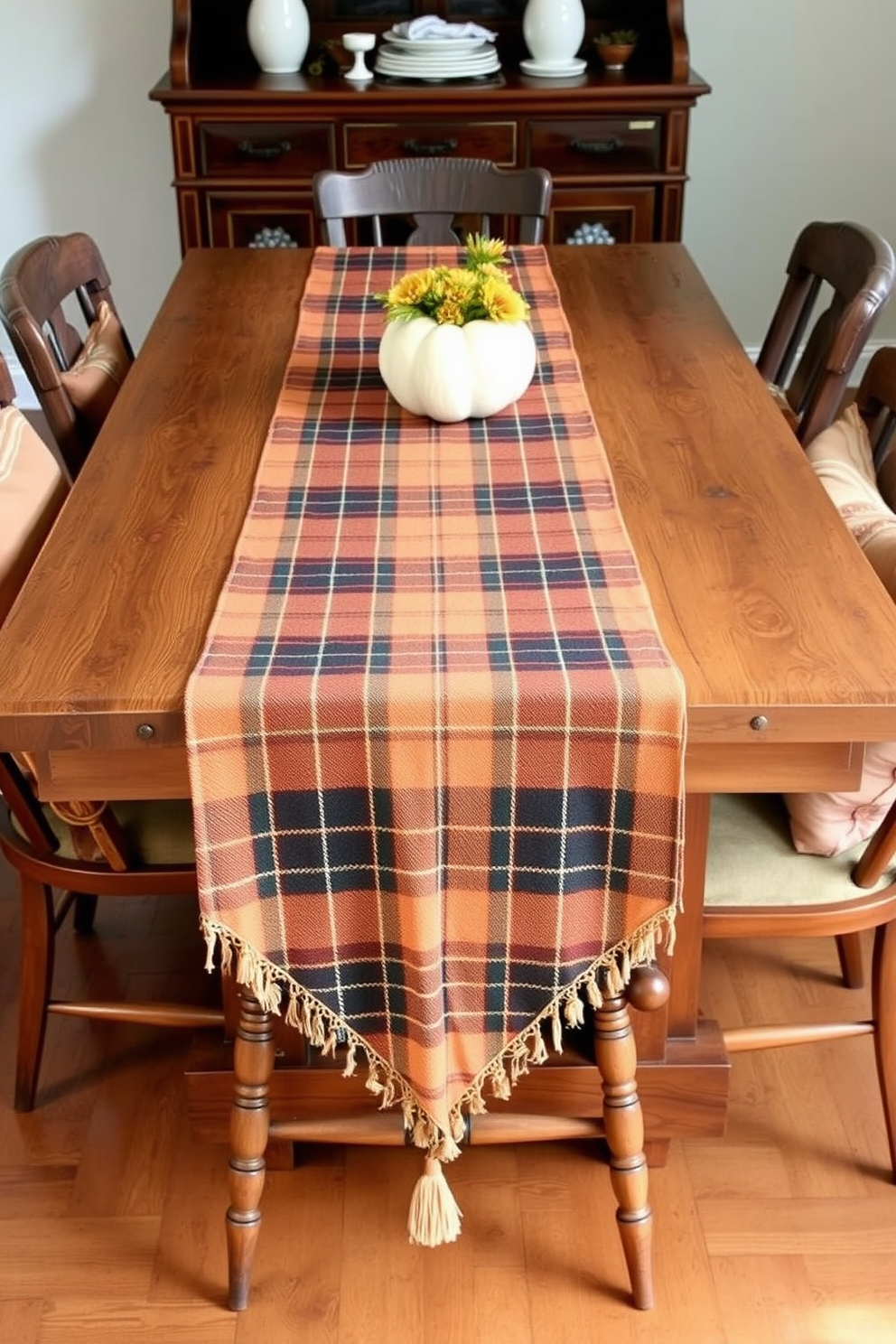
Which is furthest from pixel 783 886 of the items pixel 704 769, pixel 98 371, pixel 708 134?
pixel 708 134

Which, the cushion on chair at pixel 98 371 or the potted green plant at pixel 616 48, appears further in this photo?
the potted green plant at pixel 616 48

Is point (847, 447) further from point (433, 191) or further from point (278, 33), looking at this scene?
point (278, 33)

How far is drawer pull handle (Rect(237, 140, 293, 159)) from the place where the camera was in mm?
3135

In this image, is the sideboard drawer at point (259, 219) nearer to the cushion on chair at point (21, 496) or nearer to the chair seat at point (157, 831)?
the cushion on chair at point (21, 496)

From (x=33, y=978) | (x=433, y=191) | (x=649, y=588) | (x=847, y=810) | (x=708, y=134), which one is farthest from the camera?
(x=708, y=134)

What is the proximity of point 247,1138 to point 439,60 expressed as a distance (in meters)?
2.41

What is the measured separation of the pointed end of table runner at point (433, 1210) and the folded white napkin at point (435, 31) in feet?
8.16

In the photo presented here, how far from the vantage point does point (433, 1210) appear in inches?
58.3

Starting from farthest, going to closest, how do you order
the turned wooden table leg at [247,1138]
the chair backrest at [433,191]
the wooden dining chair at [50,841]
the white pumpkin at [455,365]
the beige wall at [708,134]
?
1. the beige wall at [708,134]
2. the chair backrest at [433,191]
3. the white pumpkin at [455,365]
4. the wooden dining chair at [50,841]
5. the turned wooden table leg at [247,1138]

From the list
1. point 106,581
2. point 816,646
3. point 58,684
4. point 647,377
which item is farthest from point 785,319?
point 58,684

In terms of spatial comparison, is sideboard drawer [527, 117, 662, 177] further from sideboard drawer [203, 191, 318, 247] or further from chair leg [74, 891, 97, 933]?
chair leg [74, 891, 97, 933]

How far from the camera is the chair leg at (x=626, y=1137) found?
4.69ft

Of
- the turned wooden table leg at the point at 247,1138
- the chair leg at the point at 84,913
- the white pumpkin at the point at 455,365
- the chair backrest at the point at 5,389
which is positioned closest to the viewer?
the turned wooden table leg at the point at 247,1138

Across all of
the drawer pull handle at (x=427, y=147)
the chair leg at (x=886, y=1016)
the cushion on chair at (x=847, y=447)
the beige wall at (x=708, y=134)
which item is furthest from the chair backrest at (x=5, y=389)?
the beige wall at (x=708, y=134)
